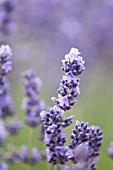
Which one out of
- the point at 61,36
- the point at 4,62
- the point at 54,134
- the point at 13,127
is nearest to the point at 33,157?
the point at 13,127

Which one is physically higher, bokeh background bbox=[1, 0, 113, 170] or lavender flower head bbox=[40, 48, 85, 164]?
bokeh background bbox=[1, 0, 113, 170]

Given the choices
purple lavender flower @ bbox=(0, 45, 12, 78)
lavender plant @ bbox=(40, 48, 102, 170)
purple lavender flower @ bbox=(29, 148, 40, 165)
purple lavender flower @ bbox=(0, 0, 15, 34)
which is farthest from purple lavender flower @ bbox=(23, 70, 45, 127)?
purple lavender flower @ bbox=(0, 0, 15, 34)

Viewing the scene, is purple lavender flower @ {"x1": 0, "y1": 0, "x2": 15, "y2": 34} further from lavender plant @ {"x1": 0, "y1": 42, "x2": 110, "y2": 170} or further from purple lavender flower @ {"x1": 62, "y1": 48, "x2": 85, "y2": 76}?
purple lavender flower @ {"x1": 62, "y1": 48, "x2": 85, "y2": 76}

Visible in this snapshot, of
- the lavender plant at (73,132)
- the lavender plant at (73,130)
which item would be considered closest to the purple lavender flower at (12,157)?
the lavender plant at (73,130)

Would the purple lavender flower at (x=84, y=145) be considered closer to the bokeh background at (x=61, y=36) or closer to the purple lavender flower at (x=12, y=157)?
the purple lavender flower at (x=12, y=157)

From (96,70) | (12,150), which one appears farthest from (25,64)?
(12,150)

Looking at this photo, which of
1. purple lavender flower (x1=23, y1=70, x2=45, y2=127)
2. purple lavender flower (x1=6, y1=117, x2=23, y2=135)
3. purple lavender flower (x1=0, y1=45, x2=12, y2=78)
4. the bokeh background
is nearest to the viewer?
purple lavender flower (x1=0, y1=45, x2=12, y2=78)
